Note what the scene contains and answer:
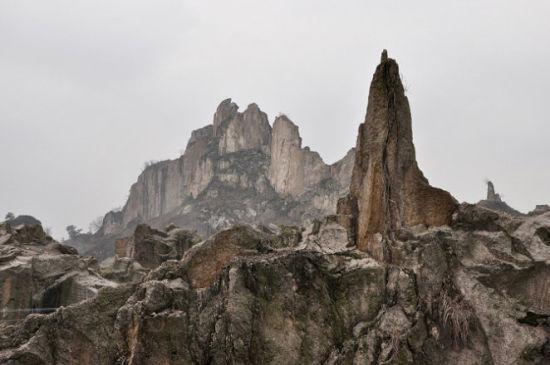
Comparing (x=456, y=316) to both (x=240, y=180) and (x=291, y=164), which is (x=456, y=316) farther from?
(x=240, y=180)

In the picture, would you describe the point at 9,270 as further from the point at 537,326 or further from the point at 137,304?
the point at 537,326

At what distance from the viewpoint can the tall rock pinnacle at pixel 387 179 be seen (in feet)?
47.9

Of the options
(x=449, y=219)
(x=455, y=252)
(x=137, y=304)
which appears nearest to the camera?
(x=137, y=304)

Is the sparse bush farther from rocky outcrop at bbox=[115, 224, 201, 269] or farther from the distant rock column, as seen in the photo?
the distant rock column

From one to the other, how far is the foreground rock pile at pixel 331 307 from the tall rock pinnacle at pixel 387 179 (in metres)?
0.37

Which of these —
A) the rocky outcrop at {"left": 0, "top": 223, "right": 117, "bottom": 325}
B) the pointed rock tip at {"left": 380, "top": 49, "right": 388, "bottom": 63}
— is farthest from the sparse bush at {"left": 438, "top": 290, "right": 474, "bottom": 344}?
the rocky outcrop at {"left": 0, "top": 223, "right": 117, "bottom": 325}

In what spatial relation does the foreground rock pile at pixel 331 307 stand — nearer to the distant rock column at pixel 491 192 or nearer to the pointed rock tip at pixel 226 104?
the distant rock column at pixel 491 192

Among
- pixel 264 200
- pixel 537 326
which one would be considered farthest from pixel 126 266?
pixel 264 200

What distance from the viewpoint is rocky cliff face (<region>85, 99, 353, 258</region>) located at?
108m

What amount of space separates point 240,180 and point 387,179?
10661 centimetres

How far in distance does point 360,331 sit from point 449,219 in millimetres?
4898

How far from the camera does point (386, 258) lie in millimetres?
13688

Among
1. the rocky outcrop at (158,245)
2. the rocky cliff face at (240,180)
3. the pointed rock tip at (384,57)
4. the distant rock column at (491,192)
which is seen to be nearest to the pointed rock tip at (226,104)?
the rocky cliff face at (240,180)

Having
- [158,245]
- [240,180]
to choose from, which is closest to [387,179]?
[158,245]
